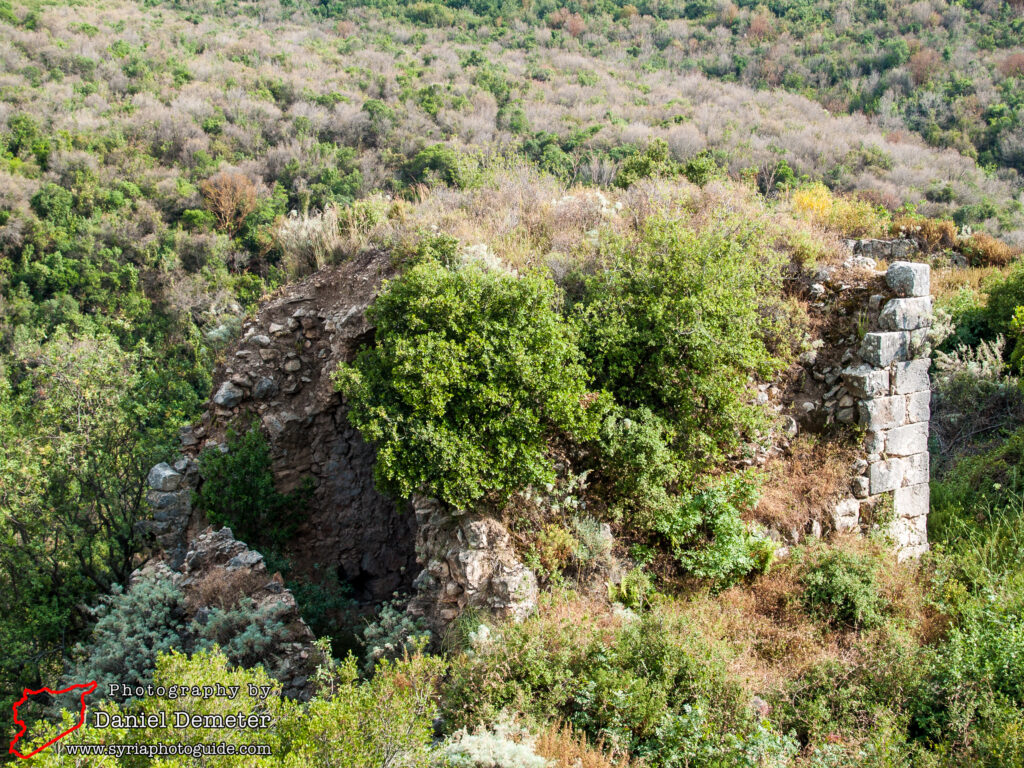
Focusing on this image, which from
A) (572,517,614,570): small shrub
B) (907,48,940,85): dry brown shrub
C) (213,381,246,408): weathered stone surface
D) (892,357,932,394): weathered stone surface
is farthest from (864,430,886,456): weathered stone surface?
(907,48,940,85): dry brown shrub

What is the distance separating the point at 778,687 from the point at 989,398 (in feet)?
25.5

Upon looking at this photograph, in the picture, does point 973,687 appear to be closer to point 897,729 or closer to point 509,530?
point 897,729

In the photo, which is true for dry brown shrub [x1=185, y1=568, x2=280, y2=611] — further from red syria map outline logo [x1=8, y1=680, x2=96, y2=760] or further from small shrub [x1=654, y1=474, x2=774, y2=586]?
small shrub [x1=654, y1=474, x2=774, y2=586]

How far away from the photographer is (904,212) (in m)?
16.8

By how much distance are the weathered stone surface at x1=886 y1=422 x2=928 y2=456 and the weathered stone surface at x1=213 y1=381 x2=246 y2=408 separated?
813 centimetres

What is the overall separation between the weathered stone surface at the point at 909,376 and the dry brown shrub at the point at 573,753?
17.6 feet

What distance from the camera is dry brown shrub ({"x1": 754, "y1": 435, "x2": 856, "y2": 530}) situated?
735 cm

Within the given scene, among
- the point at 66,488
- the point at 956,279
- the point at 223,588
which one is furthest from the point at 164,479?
the point at 956,279

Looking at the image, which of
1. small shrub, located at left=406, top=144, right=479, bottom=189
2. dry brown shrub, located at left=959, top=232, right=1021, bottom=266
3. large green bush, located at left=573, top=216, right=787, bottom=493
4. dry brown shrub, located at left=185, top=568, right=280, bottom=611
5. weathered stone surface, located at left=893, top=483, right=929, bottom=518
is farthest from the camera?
small shrub, located at left=406, top=144, right=479, bottom=189

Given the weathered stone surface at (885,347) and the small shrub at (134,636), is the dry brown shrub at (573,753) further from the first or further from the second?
the weathered stone surface at (885,347)

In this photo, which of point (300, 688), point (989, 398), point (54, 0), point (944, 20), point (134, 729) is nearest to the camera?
point (134, 729)

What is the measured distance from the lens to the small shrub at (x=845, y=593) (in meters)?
6.38

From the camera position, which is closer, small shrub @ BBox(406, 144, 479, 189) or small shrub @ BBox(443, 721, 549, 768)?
small shrub @ BBox(443, 721, 549, 768)

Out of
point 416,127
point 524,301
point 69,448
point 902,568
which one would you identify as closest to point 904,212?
point 902,568
